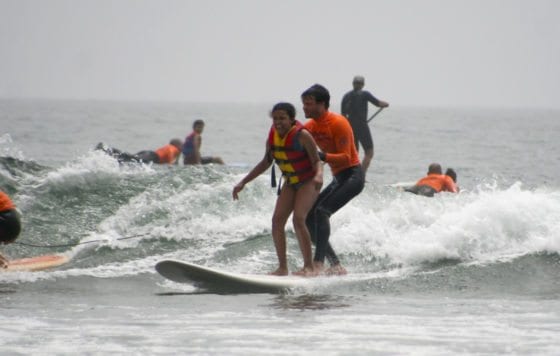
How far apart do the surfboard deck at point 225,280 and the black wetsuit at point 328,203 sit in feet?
1.23

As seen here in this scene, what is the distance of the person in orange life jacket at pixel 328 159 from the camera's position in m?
9.16

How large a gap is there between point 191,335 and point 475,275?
Result: 391 centimetres

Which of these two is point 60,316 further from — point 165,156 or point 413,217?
point 165,156

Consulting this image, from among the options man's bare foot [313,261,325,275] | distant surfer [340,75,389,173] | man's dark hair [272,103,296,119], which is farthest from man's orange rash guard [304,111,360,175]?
distant surfer [340,75,389,173]

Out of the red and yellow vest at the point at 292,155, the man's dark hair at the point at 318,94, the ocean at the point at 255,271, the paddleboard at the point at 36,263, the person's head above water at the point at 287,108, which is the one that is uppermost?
the man's dark hair at the point at 318,94

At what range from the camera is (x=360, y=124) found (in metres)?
16.4

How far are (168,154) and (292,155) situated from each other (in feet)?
38.1

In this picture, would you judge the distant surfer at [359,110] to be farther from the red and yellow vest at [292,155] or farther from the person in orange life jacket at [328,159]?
the red and yellow vest at [292,155]

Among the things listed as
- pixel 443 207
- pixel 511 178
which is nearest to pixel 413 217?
pixel 443 207

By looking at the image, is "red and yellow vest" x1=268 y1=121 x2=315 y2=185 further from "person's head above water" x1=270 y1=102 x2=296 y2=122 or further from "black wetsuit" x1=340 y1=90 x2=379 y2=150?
"black wetsuit" x1=340 y1=90 x2=379 y2=150

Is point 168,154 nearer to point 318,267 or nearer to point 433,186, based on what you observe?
point 433,186

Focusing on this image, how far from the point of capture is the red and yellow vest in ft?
29.9

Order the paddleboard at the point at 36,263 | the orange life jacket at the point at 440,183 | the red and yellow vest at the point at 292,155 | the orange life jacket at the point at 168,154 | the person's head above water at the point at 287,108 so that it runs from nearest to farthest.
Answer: the person's head above water at the point at 287,108 < the red and yellow vest at the point at 292,155 < the paddleboard at the point at 36,263 < the orange life jacket at the point at 440,183 < the orange life jacket at the point at 168,154

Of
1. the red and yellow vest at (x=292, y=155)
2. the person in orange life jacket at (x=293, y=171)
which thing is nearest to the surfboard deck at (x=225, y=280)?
the person in orange life jacket at (x=293, y=171)
